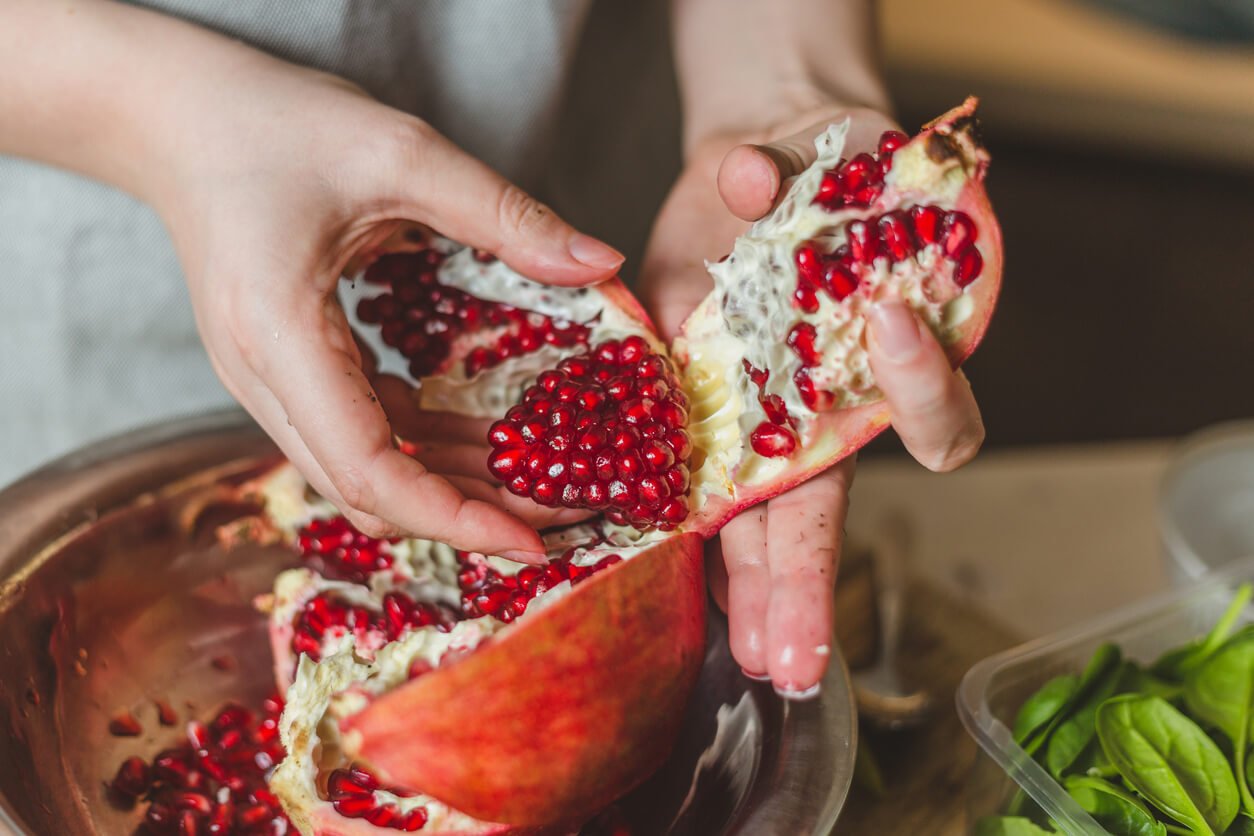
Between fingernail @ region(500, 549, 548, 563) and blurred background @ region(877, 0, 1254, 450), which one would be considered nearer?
fingernail @ region(500, 549, 548, 563)

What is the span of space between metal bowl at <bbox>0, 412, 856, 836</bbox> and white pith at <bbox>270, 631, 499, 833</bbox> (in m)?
0.14

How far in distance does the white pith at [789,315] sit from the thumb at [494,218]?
10cm

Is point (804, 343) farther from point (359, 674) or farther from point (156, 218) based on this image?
point (156, 218)

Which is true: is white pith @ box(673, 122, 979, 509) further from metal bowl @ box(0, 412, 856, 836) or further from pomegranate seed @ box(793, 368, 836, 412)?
metal bowl @ box(0, 412, 856, 836)

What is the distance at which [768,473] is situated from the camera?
2.57ft

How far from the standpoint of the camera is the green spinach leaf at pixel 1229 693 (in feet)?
2.70

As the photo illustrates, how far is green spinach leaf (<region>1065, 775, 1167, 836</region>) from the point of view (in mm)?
763

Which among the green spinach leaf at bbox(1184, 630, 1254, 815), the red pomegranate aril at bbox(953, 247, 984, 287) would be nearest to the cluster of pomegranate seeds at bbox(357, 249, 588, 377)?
the red pomegranate aril at bbox(953, 247, 984, 287)

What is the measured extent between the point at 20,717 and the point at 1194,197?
3214mm

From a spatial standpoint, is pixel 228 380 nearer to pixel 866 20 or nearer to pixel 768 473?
pixel 768 473

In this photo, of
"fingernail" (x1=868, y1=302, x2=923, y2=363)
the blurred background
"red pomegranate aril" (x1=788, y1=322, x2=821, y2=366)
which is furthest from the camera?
the blurred background

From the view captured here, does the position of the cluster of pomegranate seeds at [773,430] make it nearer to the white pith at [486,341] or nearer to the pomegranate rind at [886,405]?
the pomegranate rind at [886,405]

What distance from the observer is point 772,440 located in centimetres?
77

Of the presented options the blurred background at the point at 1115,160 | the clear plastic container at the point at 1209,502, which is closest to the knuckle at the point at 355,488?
the clear plastic container at the point at 1209,502
